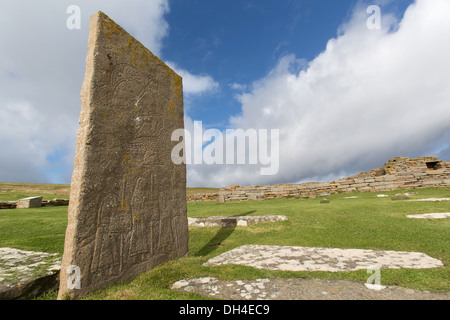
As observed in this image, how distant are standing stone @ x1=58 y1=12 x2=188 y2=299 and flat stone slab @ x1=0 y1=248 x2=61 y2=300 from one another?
325 mm

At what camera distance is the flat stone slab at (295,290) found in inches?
82.6

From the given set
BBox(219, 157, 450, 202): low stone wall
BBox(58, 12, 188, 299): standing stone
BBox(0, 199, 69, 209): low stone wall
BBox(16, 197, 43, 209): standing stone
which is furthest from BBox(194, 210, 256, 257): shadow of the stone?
BBox(0, 199, 69, 209): low stone wall

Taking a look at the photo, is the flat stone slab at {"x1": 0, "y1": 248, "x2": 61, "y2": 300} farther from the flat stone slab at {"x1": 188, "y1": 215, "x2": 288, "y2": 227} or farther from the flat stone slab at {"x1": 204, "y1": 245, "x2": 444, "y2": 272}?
the flat stone slab at {"x1": 188, "y1": 215, "x2": 288, "y2": 227}

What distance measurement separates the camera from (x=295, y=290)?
7.61 feet

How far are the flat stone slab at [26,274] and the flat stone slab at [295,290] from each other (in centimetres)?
148

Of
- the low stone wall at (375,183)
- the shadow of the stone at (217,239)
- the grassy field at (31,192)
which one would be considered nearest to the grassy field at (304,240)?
the shadow of the stone at (217,239)

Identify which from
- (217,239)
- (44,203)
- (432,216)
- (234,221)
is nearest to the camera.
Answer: (432,216)

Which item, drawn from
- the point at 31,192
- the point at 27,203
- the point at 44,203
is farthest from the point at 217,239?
the point at 31,192

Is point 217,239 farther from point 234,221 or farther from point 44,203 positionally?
point 44,203

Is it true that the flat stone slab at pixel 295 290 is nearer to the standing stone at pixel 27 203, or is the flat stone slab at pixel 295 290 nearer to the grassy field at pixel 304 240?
the grassy field at pixel 304 240

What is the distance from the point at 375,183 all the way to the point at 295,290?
1741 cm

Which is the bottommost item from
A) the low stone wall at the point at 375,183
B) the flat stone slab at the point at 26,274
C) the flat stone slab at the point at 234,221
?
the flat stone slab at the point at 234,221

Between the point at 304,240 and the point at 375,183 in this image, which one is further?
the point at 375,183
